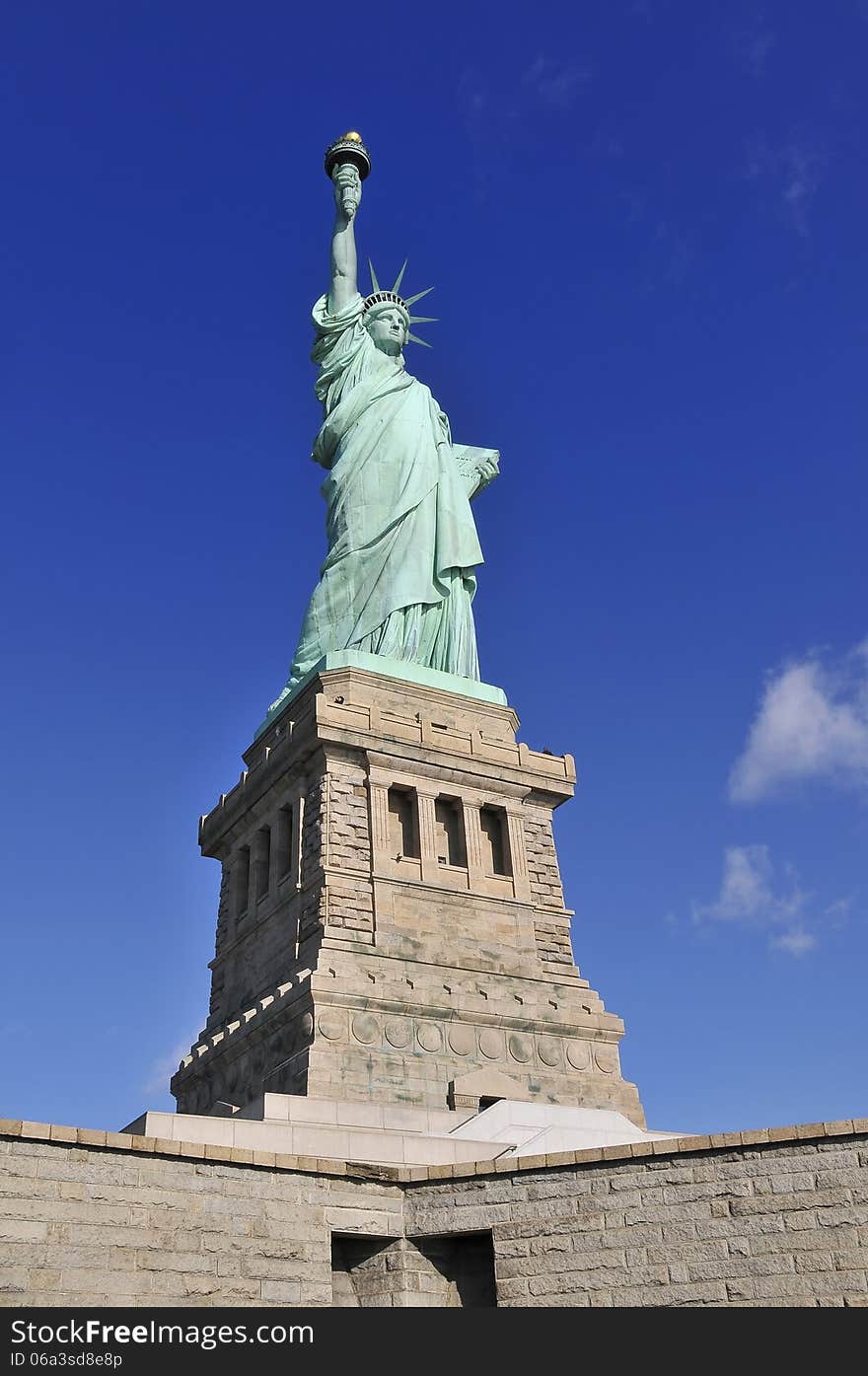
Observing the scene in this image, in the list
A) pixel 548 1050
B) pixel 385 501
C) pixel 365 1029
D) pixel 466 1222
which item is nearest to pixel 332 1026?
pixel 365 1029

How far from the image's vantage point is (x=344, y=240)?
3219 cm


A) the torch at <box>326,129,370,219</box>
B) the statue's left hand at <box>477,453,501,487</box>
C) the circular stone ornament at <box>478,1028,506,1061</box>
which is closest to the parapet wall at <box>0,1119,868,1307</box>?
the circular stone ornament at <box>478,1028,506,1061</box>

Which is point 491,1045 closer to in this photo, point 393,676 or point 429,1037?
point 429,1037

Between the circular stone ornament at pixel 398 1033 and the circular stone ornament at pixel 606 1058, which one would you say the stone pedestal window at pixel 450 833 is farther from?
the circular stone ornament at pixel 606 1058

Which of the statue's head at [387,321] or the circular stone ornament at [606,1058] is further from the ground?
the statue's head at [387,321]

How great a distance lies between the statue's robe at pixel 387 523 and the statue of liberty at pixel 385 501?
0.03 meters

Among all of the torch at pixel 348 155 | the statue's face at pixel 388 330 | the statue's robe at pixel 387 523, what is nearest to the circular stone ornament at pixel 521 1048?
the statue's robe at pixel 387 523

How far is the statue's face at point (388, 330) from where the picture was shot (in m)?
30.7

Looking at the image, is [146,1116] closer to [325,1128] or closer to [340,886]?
[325,1128]

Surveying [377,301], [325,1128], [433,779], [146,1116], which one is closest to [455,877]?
[433,779]

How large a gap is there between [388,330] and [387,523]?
5.96 m

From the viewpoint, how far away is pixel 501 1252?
12.1 metres

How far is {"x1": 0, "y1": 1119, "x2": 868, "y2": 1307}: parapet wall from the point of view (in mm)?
10781

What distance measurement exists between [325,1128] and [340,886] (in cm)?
549
